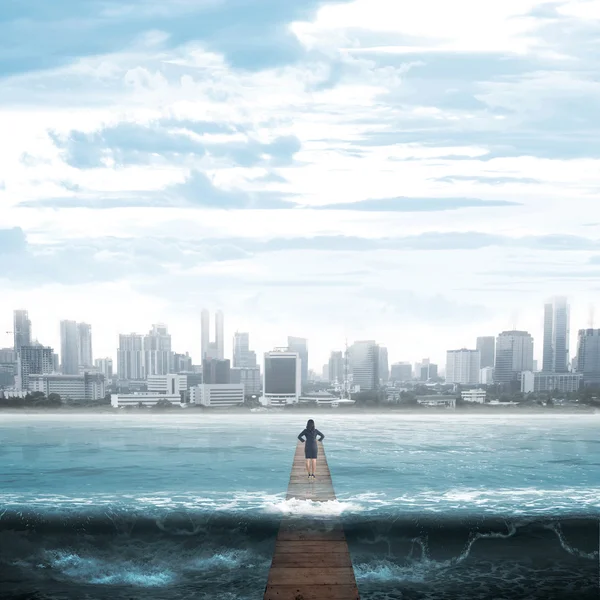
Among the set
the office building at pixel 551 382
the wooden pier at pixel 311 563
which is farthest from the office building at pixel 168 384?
the wooden pier at pixel 311 563

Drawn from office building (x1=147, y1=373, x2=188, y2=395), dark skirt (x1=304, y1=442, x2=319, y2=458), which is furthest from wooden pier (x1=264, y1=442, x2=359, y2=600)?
office building (x1=147, y1=373, x2=188, y2=395)

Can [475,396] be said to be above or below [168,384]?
below

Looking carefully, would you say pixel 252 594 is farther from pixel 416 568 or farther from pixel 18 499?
pixel 18 499

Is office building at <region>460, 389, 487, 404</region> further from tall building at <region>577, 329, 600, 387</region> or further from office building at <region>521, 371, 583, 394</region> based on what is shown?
tall building at <region>577, 329, 600, 387</region>

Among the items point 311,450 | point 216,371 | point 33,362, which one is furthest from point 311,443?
point 33,362

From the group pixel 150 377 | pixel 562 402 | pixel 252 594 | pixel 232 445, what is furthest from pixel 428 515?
pixel 150 377

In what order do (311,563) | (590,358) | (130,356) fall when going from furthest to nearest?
(130,356) < (590,358) < (311,563)

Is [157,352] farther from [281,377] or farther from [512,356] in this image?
[512,356]
